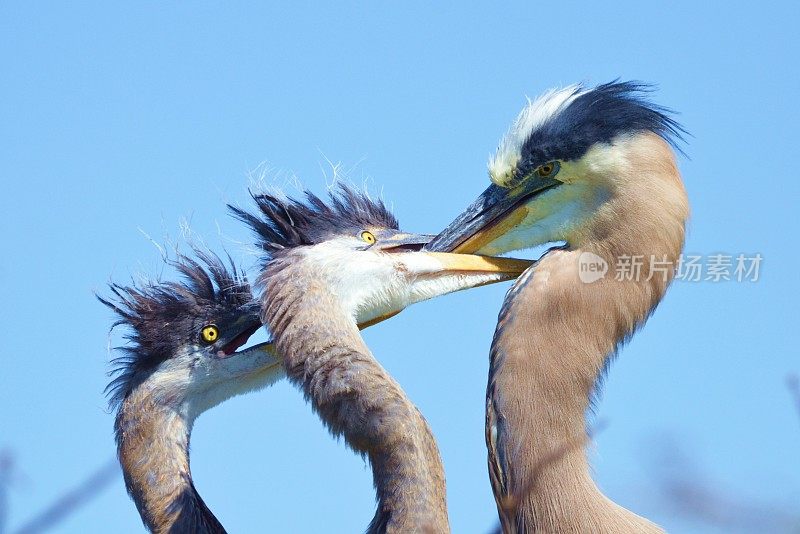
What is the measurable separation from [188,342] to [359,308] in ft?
3.32

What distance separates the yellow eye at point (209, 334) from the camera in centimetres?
568

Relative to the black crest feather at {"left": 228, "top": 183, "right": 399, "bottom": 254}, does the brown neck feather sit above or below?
below

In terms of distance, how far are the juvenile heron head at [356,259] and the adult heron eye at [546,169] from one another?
59 centimetres

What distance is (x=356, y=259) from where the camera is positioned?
532 centimetres

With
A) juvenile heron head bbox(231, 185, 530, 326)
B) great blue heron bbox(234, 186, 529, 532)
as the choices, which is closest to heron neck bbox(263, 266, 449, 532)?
great blue heron bbox(234, 186, 529, 532)

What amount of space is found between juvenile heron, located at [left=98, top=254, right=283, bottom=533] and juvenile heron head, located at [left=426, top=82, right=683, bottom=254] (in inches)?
67.6

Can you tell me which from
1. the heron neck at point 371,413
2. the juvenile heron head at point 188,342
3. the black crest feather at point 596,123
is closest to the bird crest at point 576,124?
the black crest feather at point 596,123

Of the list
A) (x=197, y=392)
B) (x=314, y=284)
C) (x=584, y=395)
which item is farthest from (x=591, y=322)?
(x=197, y=392)

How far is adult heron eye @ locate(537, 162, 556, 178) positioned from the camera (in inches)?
171

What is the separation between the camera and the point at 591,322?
3.99m

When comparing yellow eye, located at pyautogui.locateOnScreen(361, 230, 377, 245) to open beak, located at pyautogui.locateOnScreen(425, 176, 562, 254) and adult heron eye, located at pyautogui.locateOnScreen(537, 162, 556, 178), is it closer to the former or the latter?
open beak, located at pyautogui.locateOnScreen(425, 176, 562, 254)

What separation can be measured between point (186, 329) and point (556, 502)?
8.22 feet

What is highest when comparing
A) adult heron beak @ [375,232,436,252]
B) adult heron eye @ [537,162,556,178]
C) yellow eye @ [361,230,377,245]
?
adult heron eye @ [537,162,556,178]

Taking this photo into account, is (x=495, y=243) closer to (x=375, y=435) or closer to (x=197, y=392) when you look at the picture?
(x=375, y=435)
